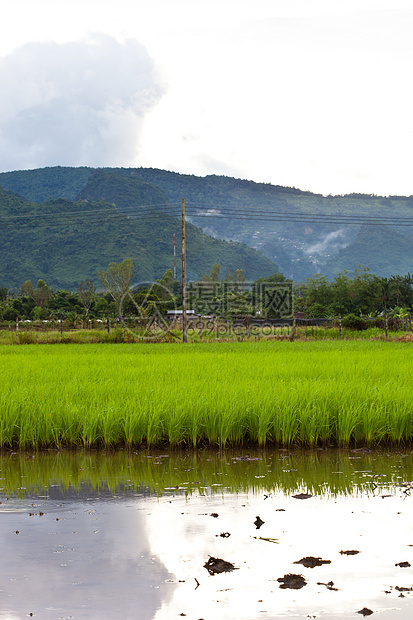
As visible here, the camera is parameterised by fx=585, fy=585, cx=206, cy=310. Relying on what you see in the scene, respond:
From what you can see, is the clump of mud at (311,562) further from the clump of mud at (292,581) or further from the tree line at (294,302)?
the tree line at (294,302)

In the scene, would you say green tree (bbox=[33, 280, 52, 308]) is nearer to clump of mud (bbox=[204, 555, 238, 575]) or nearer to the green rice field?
the green rice field

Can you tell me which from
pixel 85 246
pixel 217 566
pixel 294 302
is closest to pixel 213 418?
pixel 217 566

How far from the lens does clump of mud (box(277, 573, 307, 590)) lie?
2840 mm

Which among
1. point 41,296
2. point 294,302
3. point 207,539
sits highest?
point 41,296

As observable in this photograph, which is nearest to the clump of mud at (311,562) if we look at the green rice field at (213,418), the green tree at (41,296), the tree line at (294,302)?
the green rice field at (213,418)

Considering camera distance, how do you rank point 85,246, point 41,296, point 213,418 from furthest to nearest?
1. point 85,246
2. point 41,296
3. point 213,418

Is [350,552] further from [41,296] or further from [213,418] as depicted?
[41,296]

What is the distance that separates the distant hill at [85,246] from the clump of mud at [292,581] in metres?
107

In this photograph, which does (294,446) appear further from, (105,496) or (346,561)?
(346,561)

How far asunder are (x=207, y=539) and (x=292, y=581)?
732mm

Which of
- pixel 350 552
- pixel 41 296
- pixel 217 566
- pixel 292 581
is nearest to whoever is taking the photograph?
pixel 292 581

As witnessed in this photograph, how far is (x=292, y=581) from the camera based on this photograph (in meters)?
2.89

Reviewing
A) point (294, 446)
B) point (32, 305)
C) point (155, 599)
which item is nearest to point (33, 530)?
point (155, 599)

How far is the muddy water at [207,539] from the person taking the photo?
269 centimetres
